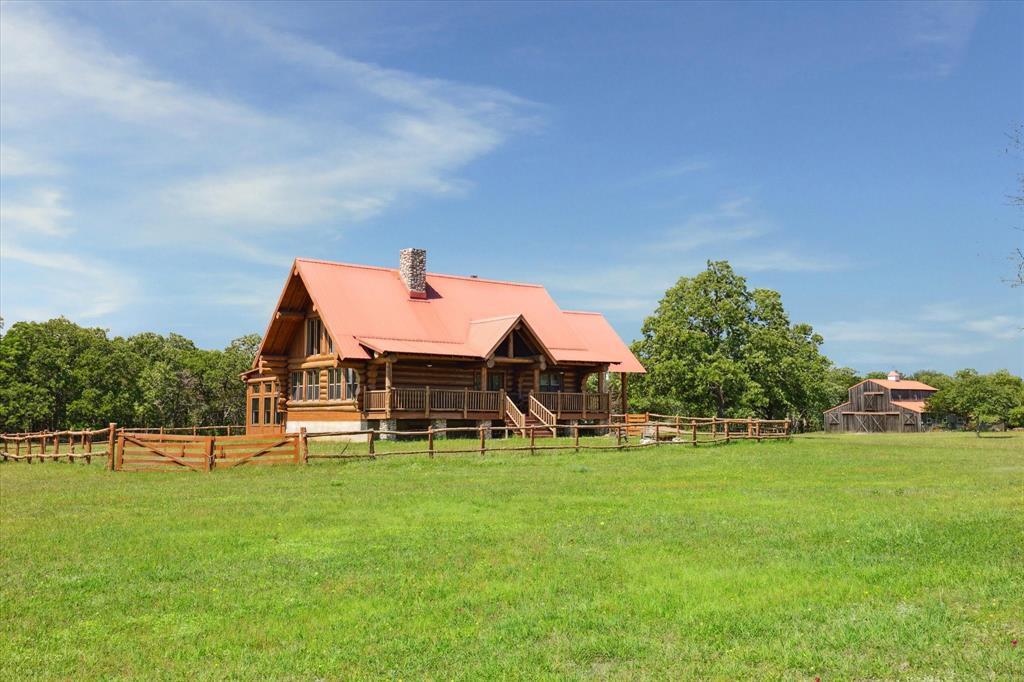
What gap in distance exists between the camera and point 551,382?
155 ft

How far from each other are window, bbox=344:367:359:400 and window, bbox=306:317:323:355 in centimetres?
344

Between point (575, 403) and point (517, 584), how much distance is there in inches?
1327

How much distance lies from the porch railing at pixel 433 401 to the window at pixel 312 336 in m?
6.30

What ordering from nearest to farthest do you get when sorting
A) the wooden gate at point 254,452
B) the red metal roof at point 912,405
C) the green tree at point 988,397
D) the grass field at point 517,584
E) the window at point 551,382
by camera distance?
the grass field at point 517,584, the wooden gate at point 254,452, the window at point 551,382, the green tree at point 988,397, the red metal roof at point 912,405

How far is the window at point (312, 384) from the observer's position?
44875mm

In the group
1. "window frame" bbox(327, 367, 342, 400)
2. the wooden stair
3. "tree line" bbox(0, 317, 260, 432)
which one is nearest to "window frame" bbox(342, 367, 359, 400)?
"window frame" bbox(327, 367, 342, 400)

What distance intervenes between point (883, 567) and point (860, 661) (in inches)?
152

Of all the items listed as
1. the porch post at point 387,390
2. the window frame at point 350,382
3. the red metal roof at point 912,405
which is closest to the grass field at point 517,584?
A: the porch post at point 387,390

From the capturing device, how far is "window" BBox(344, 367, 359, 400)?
41531 mm

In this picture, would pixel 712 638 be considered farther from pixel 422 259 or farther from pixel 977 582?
pixel 422 259

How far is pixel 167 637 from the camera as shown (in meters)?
9.55

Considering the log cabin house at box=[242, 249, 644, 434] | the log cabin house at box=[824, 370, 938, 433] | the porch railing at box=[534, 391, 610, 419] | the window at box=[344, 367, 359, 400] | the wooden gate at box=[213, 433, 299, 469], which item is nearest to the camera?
the wooden gate at box=[213, 433, 299, 469]

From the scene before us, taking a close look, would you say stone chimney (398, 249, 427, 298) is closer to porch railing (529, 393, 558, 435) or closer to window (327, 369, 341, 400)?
window (327, 369, 341, 400)

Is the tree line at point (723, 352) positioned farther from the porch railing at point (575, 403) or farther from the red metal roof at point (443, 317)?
the porch railing at point (575, 403)
